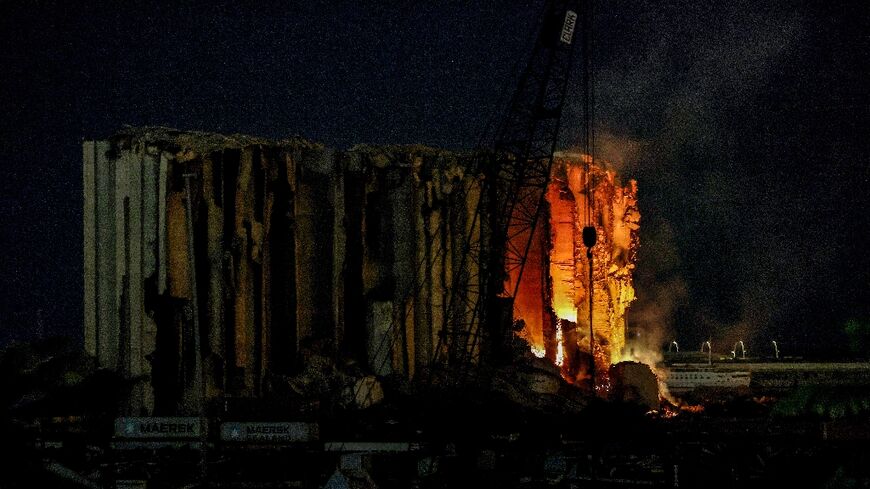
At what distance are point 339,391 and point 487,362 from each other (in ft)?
21.4

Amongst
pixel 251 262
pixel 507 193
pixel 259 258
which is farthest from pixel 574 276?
pixel 251 262

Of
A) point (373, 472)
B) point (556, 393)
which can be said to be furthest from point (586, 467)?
point (556, 393)

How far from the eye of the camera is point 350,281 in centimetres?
3528

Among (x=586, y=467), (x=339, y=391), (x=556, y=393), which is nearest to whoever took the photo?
(x=586, y=467)

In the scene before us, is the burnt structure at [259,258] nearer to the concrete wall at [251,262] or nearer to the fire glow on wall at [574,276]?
the concrete wall at [251,262]

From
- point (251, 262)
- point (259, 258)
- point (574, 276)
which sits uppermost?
point (259, 258)

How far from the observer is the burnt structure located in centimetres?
3284

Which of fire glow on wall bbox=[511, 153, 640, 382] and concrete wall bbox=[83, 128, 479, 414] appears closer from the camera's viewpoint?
concrete wall bbox=[83, 128, 479, 414]

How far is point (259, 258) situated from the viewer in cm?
3362

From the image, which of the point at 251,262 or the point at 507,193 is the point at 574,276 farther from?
the point at 251,262

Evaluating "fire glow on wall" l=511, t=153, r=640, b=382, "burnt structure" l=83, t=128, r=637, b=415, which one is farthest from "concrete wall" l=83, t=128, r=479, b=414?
"fire glow on wall" l=511, t=153, r=640, b=382

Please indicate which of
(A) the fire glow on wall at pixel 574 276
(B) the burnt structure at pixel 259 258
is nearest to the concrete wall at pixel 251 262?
(B) the burnt structure at pixel 259 258

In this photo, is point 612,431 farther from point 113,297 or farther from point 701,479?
point 113,297

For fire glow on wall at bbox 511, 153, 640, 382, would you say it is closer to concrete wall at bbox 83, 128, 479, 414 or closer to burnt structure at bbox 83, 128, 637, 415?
burnt structure at bbox 83, 128, 637, 415
